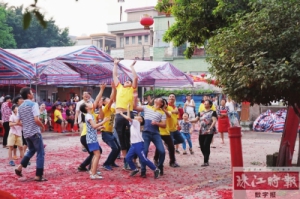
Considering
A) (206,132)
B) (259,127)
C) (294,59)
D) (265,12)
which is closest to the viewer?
(294,59)

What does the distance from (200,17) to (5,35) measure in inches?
1525

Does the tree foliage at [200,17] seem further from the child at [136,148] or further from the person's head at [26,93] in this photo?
the person's head at [26,93]

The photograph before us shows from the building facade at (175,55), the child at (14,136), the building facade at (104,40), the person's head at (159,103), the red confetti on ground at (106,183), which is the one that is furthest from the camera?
the building facade at (104,40)

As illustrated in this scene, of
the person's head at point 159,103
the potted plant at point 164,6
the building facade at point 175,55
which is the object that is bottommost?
the person's head at point 159,103

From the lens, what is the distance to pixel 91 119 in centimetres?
970

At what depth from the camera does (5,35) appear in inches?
1852

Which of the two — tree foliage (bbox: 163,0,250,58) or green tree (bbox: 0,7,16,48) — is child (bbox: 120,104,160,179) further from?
green tree (bbox: 0,7,16,48)

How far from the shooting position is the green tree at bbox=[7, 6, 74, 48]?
51.2 meters

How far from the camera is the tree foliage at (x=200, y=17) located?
10812 mm

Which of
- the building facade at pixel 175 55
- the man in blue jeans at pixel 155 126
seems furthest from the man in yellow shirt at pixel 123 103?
the building facade at pixel 175 55

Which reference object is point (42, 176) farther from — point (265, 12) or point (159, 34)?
point (159, 34)

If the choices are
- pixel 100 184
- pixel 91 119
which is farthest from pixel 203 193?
pixel 91 119

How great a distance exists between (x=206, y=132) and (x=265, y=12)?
4324 millimetres

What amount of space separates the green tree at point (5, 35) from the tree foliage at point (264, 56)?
40802 mm
